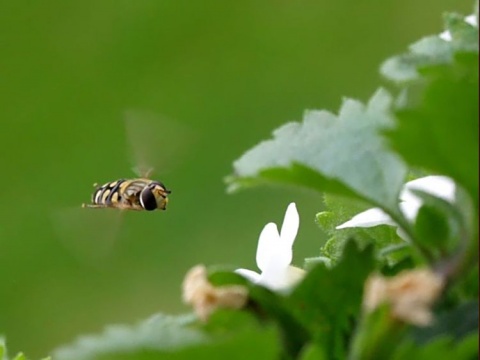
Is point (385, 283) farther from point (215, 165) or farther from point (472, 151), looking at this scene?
point (215, 165)

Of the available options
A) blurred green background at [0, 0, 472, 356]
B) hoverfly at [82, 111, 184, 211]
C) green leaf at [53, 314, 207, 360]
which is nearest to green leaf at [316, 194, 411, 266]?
green leaf at [53, 314, 207, 360]

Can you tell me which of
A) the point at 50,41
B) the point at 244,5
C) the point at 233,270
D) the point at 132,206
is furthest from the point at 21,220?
the point at 233,270

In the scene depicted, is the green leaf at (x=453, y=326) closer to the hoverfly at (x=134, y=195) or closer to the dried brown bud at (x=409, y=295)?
the dried brown bud at (x=409, y=295)

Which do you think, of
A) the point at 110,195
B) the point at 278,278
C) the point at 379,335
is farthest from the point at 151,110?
the point at 379,335

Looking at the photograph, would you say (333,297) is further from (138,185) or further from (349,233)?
(138,185)

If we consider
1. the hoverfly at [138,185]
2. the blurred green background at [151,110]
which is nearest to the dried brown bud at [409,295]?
the hoverfly at [138,185]

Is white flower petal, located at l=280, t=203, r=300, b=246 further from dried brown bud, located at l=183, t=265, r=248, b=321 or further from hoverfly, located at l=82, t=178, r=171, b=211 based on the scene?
hoverfly, located at l=82, t=178, r=171, b=211
